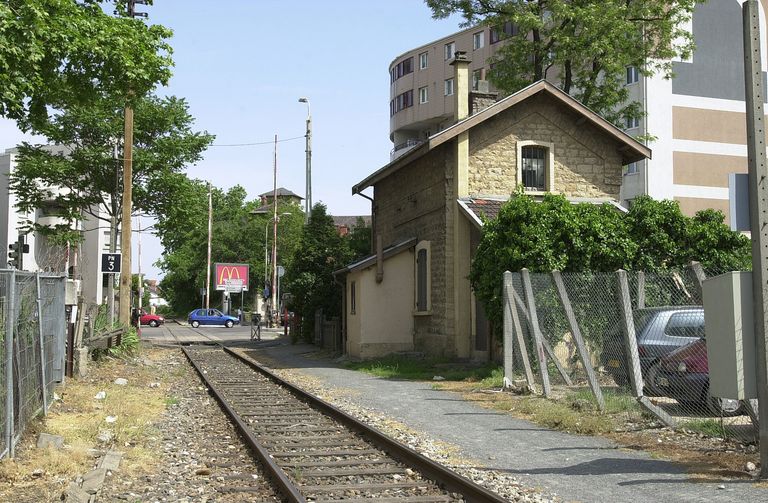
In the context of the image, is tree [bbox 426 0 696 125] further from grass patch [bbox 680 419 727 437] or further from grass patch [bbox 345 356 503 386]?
grass patch [bbox 680 419 727 437]

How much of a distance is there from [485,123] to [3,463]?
16.3 metres

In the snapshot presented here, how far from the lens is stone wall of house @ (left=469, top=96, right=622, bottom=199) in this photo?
72.2 feet

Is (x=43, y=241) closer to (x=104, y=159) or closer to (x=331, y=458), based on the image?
Result: (x=104, y=159)

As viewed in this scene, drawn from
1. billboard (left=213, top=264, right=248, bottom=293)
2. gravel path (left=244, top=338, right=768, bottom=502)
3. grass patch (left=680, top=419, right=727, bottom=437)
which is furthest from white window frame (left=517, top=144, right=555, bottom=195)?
billboard (left=213, top=264, right=248, bottom=293)

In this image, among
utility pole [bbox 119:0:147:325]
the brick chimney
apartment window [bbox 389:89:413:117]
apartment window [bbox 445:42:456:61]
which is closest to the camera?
the brick chimney

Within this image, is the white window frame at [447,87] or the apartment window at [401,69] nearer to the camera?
the white window frame at [447,87]

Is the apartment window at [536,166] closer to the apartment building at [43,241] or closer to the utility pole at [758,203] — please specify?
the utility pole at [758,203]

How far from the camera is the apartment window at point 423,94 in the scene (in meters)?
70.4

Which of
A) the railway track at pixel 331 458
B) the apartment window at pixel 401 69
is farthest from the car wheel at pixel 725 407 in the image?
the apartment window at pixel 401 69

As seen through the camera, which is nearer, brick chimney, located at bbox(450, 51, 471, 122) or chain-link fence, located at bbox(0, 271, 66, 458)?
chain-link fence, located at bbox(0, 271, 66, 458)

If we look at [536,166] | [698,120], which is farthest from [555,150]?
[698,120]

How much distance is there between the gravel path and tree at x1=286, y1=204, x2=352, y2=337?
17533mm

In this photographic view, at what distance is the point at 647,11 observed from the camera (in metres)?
28.8

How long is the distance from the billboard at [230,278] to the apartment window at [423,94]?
20.5 metres
